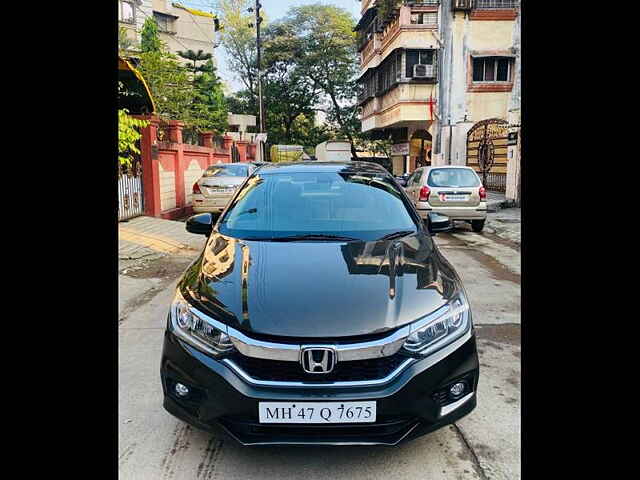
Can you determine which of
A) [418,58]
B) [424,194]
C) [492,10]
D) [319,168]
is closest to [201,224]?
[319,168]

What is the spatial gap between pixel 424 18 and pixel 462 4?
10.6 ft

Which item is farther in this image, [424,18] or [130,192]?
[424,18]

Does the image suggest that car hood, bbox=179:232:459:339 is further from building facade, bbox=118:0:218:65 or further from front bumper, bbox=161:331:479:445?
building facade, bbox=118:0:218:65

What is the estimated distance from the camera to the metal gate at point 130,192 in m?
10.2

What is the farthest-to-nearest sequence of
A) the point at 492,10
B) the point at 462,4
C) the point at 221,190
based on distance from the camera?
the point at 492,10
the point at 462,4
the point at 221,190

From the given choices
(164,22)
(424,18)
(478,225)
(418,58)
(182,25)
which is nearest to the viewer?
(478,225)

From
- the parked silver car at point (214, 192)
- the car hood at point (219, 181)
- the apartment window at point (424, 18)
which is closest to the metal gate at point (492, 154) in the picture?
the apartment window at point (424, 18)

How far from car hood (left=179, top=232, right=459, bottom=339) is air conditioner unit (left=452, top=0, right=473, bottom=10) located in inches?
842

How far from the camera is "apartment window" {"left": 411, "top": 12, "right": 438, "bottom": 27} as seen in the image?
24109 mm

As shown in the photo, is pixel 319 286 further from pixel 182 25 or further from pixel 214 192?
pixel 182 25

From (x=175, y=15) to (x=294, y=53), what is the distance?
9.14m

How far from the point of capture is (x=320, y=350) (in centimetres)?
Result: 215

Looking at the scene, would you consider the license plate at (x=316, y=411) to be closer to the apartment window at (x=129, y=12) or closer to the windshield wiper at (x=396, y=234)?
the windshield wiper at (x=396, y=234)
